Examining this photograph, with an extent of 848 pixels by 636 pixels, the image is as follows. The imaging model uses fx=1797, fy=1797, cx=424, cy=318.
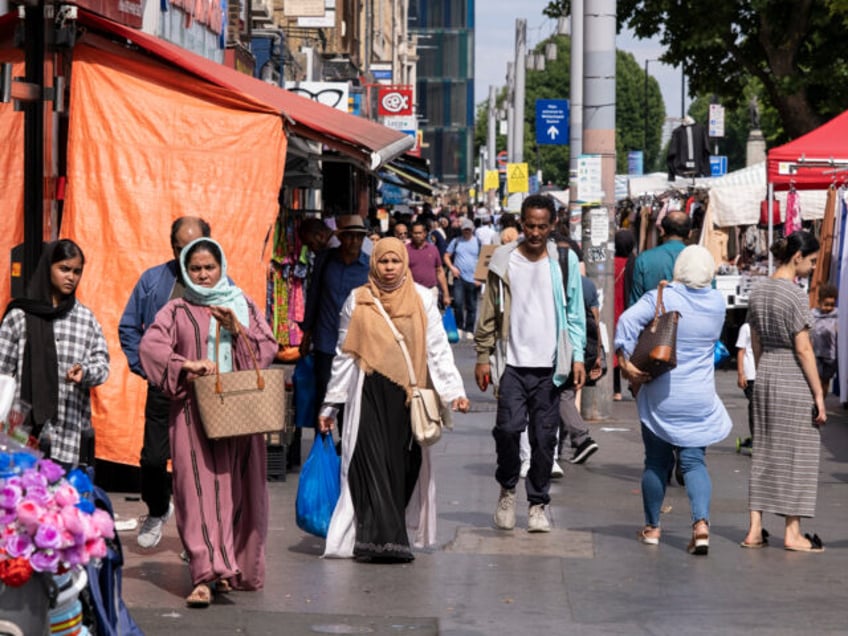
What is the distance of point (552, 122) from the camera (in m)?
32.8

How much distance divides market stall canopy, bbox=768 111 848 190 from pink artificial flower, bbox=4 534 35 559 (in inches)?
440

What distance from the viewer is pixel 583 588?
8523 mm

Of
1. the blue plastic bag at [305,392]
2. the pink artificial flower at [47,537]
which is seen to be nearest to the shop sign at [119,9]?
the blue plastic bag at [305,392]

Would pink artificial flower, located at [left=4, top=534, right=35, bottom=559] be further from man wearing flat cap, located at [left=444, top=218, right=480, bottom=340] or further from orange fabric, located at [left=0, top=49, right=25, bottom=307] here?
man wearing flat cap, located at [left=444, top=218, right=480, bottom=340]

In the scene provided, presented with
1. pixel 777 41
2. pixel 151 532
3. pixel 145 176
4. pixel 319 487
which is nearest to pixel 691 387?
pixel 319 487

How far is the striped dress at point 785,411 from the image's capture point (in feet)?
31.2

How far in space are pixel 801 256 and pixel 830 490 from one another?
3.11 meters

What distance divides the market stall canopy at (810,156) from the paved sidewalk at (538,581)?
163 inches

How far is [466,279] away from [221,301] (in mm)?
19728

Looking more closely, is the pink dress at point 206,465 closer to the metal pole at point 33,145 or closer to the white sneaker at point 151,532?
the white sneaker at point 151,532

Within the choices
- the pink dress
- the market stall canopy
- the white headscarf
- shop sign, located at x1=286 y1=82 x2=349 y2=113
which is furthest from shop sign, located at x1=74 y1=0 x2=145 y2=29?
shop sign, located at x1=286 y1=82 x2=349 y2=113

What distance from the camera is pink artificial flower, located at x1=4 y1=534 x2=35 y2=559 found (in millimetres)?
4871

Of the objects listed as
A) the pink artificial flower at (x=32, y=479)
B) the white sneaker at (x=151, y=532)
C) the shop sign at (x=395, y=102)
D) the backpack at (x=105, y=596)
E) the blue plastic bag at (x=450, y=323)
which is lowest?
the white sneaker at (x=151, y=532)

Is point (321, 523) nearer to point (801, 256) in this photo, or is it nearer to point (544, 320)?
point (544, 320)
